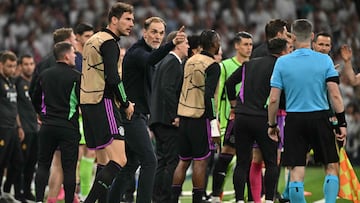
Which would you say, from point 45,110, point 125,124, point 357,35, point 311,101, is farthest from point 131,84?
point 357,35

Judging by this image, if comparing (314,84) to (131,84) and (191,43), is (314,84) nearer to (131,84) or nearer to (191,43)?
(131,84)

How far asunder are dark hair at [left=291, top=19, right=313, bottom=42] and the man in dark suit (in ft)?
7.90

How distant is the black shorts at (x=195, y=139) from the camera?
38.2ft

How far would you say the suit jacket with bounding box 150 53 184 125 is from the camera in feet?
41.0

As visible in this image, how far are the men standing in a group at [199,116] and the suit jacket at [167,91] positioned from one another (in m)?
0.65

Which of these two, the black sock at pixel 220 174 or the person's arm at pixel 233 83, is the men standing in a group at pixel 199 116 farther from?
the black sock at pixel 220 174

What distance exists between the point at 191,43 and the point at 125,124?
2.53 meters

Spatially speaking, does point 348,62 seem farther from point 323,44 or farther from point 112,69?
point 112,69

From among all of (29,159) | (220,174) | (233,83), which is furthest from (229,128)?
(29,159)

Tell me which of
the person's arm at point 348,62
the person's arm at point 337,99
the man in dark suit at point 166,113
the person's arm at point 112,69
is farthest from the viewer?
the man in dark suit at point 166,113

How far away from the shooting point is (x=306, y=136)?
10.1 metres

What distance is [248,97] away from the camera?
11688 millimetres

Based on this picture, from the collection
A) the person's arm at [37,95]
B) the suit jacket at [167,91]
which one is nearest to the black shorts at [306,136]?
the suit jacket at [167,91]

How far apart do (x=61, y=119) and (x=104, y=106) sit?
66.1 inches
